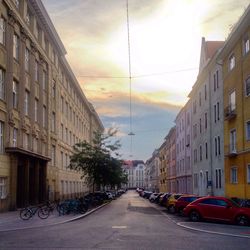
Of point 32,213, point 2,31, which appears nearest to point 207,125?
point 2,31

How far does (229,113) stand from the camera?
38438mm

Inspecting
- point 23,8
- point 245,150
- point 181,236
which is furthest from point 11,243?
point 23,8

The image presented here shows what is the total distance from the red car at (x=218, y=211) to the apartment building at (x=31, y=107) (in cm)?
1387

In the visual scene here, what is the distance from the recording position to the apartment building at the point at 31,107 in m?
35.8

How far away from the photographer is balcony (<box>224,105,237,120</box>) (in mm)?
37856

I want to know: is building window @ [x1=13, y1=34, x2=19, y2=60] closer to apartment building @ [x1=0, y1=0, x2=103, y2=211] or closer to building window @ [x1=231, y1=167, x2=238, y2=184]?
apartment building @ [x1=0, y1=0, x2=103, y2=211]

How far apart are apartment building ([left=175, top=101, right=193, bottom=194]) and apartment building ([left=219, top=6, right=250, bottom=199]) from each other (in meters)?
23.4

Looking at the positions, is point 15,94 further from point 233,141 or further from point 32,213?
point 233,141

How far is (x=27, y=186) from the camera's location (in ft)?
133

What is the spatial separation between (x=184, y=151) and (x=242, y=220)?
43947mm

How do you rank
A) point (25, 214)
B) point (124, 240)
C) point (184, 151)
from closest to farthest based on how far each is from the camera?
1. point (124, 240)
2. point (25, 214)
3. point (184, 151)

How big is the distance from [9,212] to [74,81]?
38393 mm

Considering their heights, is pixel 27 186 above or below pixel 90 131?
below

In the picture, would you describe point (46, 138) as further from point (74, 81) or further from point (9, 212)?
point (74, 81)
